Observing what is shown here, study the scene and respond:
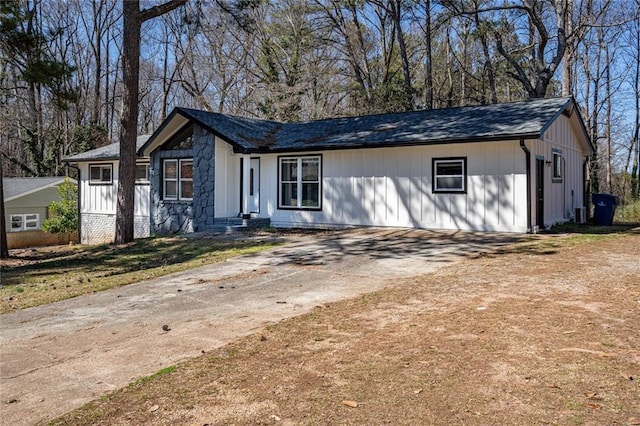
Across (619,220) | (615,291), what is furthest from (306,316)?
(619,220)

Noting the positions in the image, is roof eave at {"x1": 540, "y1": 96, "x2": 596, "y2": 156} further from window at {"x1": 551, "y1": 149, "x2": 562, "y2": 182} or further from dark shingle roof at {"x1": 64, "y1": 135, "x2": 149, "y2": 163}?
dark shingle roof at {"x1": 64, "y1": 135, "x2": 149, "y2": 163}

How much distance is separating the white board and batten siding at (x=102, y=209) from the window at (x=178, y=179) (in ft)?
7.04

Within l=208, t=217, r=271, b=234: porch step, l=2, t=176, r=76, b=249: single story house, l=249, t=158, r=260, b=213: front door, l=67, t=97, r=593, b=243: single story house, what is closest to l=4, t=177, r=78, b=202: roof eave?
l=2, t=176, r=76, b=249: single story house

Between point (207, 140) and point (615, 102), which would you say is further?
point (615, 102)

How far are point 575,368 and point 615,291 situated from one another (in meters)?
3.22

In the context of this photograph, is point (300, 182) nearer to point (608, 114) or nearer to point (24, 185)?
point (24, 185)

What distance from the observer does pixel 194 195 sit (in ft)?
56.7

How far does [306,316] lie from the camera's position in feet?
19.7

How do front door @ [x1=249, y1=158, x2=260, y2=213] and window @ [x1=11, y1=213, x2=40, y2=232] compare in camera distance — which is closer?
front door @ [x1=249, y1=158, x2=260, y2=213]

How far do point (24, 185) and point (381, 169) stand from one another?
792 inches

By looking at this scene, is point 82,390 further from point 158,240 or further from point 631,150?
point 631,150

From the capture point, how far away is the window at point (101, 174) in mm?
21297

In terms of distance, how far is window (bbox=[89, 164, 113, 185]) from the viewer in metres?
21.3

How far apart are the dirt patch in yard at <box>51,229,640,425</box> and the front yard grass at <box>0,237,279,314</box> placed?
4540mm
